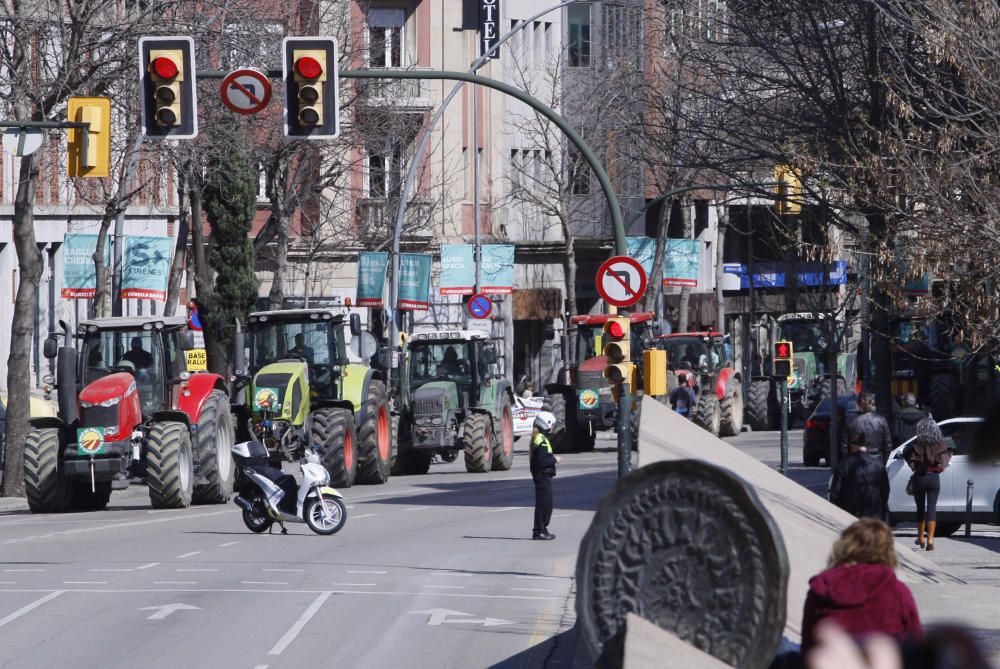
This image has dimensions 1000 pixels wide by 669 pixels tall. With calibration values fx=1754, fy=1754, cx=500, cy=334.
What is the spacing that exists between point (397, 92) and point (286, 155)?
834 cm

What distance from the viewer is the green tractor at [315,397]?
28.5 meters

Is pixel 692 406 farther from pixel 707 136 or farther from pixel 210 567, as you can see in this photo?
pixel 210 567

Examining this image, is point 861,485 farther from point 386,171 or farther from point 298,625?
point 386,171

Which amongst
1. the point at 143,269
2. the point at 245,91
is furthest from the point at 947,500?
the point at 143,269

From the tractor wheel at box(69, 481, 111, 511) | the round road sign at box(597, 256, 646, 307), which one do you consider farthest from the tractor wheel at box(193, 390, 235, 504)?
the round road sign at box(597, 256, 646, 307)

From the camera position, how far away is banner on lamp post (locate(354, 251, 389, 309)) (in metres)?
42.9

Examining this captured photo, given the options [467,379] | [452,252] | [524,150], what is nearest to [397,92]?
[452,252]

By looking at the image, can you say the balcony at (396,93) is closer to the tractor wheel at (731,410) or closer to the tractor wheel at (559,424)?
the tractor wheel at (559,424)

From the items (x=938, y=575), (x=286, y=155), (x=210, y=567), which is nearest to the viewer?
(x=938, y=575)

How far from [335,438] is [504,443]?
6.63 meters

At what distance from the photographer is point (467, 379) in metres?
34.6

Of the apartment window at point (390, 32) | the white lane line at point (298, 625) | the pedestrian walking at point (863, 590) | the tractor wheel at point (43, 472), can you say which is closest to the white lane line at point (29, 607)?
the white lane line at point (298, 625)

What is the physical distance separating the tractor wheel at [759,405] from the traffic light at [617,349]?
103 feet

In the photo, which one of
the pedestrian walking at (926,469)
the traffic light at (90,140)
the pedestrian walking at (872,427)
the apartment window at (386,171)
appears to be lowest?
the pedestrian walking at (926,469)
